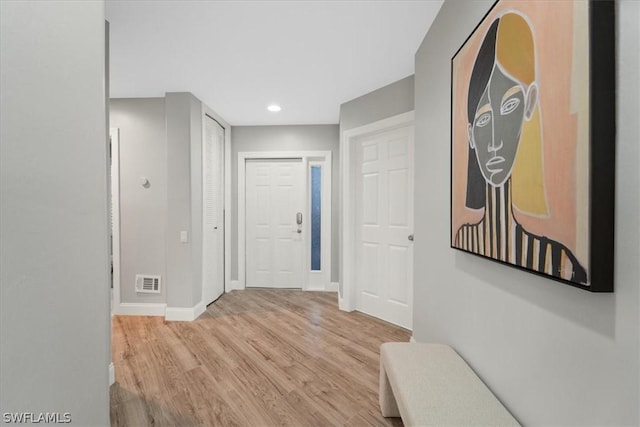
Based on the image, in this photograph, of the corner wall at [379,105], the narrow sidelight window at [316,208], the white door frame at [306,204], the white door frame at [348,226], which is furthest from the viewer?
the narrow sidelight window at [316,208]

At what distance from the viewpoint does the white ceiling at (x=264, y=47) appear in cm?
169

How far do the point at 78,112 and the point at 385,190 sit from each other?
2.62 meters

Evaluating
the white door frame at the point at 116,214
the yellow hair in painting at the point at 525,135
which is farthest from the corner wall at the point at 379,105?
the white door frame at the point at 116,214

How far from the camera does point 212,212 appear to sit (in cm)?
350

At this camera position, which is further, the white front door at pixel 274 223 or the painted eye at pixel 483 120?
the white front door at pixel 274 223

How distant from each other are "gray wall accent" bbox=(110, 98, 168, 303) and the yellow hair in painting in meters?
3.25

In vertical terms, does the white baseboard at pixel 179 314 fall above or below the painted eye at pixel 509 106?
below

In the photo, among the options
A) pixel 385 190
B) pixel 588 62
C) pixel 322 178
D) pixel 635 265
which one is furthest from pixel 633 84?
pixel 322 178

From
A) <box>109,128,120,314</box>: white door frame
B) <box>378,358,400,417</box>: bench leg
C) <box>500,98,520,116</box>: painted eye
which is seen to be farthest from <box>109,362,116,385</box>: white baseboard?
<box>500,98,520,116</box>: painted eye

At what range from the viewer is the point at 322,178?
13.1ft

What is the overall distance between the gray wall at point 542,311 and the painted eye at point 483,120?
43 centimetres

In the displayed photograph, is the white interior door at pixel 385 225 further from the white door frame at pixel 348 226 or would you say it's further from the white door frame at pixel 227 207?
the white door frame at pixel 227 207

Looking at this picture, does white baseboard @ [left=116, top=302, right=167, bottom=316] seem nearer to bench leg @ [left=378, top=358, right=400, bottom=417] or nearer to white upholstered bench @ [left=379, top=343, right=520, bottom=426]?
bench leg @ [left=378, top=358, right=400, bottom=417]

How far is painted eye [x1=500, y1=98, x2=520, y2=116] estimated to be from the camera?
2.98 feet
